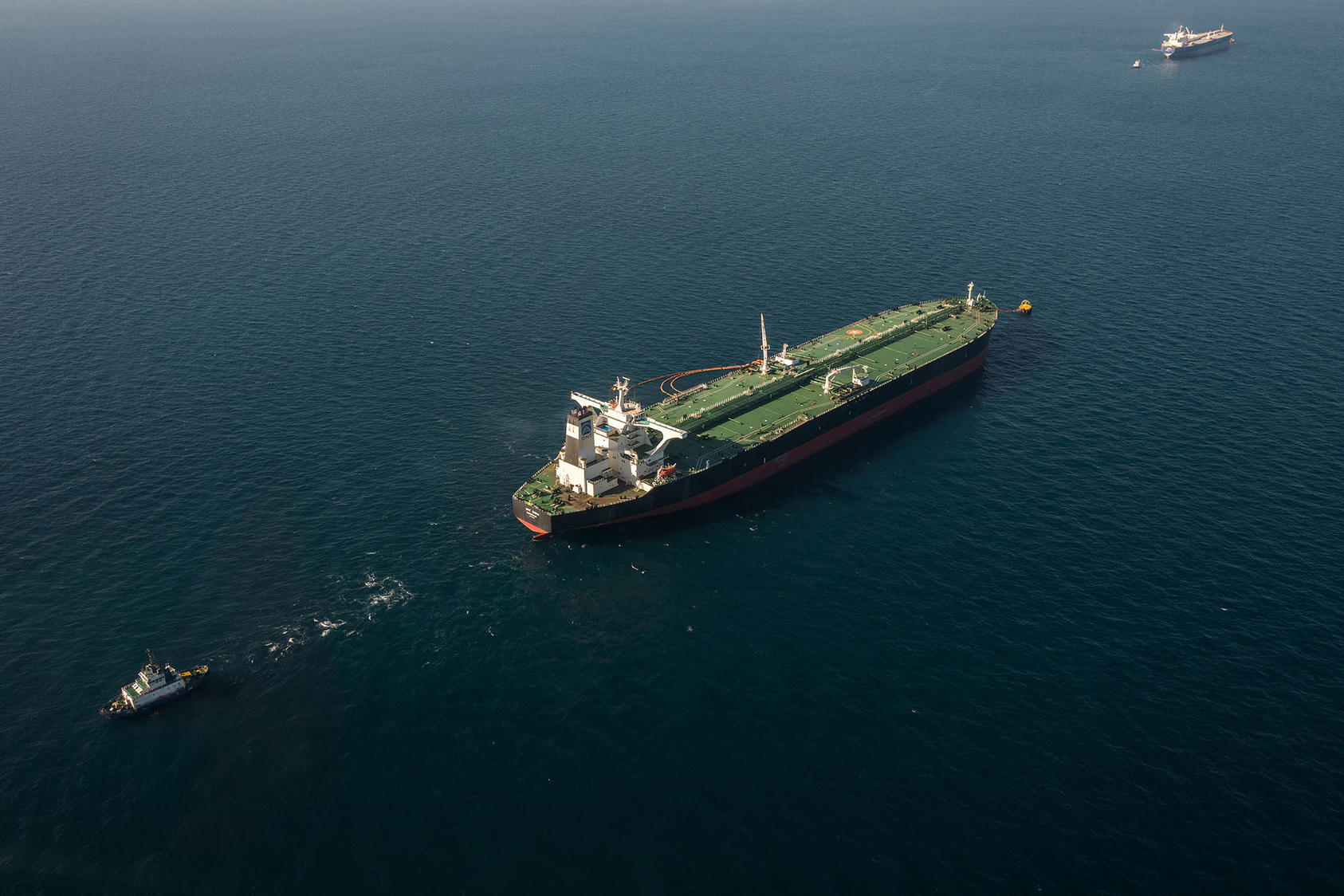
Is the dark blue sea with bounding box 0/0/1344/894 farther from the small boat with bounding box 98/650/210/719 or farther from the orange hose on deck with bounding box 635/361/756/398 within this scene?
the orange hose on deck with bounding box 635/361/756/398

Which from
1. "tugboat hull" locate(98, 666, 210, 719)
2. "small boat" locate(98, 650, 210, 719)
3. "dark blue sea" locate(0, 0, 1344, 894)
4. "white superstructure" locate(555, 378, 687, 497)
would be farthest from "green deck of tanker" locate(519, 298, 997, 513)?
"small boat" locate(98, 650, 210, 719)

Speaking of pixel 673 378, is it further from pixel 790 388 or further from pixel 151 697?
pixel 151 697

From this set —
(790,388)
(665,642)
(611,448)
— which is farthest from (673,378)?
(665,642)

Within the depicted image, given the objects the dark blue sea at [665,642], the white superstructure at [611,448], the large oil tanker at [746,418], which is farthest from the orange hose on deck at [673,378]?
the white superstructure at [611,448]

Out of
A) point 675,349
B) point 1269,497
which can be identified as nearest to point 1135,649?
point 1269,497

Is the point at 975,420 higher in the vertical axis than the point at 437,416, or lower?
lower

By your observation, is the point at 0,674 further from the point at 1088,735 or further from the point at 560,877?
the point at 1088,735
